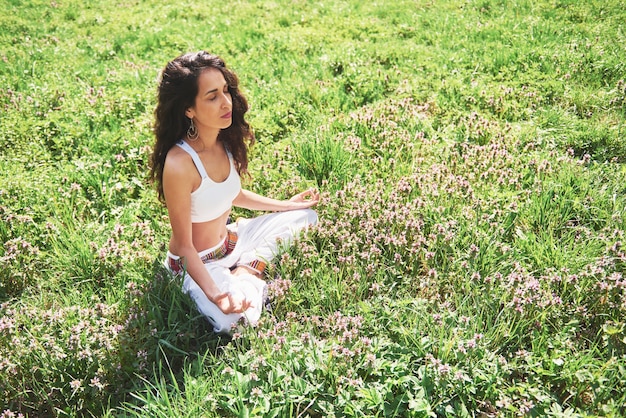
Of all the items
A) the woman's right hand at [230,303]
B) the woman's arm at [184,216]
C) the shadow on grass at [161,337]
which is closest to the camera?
the shadow on grass at [161,337]

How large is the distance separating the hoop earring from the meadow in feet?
3.87

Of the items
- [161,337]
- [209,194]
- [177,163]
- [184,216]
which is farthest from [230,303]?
[177,163]

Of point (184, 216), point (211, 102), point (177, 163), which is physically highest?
point (211, 102)

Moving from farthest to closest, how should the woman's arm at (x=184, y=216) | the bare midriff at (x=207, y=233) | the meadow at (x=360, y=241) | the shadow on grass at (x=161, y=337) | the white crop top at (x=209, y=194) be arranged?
the bare midriff at (x=207, y=233) < the white crop top at (x=209, y=194) < the woman's arm at (x=184, y=216) < the shadow on grass at (x=161, y=337) < the meadow at (x=360, y=241)

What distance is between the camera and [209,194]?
4285 mm

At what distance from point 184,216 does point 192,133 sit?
730mm

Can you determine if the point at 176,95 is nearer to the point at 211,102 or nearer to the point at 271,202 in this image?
the point at 211,102

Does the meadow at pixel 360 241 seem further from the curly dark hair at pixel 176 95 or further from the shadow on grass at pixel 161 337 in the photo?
the curly dark hair at pixel 176 95

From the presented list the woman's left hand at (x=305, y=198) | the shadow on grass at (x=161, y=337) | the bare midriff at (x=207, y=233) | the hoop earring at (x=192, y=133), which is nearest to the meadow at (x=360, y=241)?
the shadow on grass at (x=161, y=337)

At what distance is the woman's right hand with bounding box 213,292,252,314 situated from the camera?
3.86 metres

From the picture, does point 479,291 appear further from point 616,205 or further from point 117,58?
point 117,58

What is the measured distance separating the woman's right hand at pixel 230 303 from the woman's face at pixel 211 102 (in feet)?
4.59

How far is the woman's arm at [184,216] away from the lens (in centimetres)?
398

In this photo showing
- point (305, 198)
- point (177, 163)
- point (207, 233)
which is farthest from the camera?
point (305, 198)
